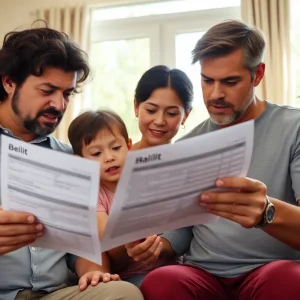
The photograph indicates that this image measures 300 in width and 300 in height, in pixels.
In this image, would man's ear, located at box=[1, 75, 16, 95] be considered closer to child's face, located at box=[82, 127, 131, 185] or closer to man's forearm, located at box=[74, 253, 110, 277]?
child's face, located at box=[82, 127, 131, 185]

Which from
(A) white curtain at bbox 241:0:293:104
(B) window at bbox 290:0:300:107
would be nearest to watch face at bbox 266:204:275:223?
(A) white curtain at bbox 241:0:293:104

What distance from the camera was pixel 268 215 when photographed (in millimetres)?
1046

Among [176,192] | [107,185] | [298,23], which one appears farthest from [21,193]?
[298,23]

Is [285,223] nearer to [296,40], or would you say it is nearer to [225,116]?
[225,116]

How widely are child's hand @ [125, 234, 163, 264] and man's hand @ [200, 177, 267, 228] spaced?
0.79 ft

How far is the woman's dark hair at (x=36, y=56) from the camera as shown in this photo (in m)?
1.62

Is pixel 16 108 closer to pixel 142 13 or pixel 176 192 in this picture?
pixel 176 192

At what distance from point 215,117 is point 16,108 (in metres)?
0.71

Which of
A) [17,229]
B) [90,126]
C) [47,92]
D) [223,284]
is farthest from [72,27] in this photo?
[17,229]

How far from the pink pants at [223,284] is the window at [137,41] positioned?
7.30 feet

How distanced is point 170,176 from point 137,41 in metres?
2.95

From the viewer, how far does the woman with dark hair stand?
1.81 meters

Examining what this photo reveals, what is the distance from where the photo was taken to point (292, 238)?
115 cm

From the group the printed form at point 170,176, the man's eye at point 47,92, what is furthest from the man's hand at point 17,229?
the man's eye at point 47,92
